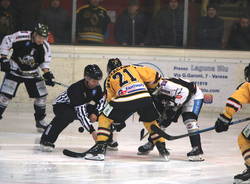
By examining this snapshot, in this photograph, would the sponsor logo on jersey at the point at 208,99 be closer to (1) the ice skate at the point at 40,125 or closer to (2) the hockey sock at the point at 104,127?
(1) the ice skate at the point at 40,125

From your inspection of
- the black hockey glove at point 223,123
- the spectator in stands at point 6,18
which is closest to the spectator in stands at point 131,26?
the spectator in stands at point 6,18

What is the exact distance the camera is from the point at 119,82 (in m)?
6.25

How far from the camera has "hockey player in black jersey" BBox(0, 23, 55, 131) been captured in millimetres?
7930

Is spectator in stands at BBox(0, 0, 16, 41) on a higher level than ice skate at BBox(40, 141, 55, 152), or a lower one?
higher

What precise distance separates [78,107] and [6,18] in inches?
141

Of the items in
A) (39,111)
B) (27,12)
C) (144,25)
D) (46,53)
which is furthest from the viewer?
(144,25)

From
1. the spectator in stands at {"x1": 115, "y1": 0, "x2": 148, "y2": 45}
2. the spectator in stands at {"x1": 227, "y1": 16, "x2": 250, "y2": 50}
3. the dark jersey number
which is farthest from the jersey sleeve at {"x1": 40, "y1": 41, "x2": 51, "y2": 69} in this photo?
the spectator in stands at {"x1": 227, "y1": 16, "x2": 250, "y2": 50}

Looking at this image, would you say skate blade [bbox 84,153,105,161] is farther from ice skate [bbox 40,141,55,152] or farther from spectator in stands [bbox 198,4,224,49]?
spectator in stands [bbox 198,4,224,49]

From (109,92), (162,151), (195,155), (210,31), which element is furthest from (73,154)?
(210,31)

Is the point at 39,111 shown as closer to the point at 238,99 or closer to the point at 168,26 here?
the point at 168,26

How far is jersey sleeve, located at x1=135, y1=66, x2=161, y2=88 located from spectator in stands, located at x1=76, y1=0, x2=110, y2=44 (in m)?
3.79

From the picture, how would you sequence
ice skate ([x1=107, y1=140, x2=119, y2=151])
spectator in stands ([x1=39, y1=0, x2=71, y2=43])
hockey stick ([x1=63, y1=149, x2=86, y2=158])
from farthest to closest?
spectator in stands ([x1=39, y1=0, x2=71, y2=43]) → ice skate ([x1=107, y1=140, x2=119, y2=151]) → hockey stick ([x1=63, y1=149, x2=86, y2=158])

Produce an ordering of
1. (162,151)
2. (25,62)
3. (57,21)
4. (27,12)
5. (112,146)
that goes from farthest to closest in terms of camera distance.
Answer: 1. (57,21)
2. (27,12)
3. (25,62)
4. (112,146)
5. (162,151)

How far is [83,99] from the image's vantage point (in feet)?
22.4
